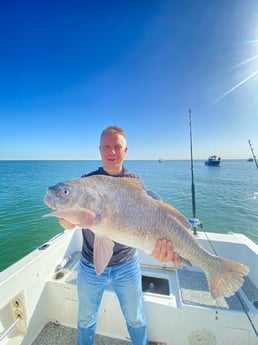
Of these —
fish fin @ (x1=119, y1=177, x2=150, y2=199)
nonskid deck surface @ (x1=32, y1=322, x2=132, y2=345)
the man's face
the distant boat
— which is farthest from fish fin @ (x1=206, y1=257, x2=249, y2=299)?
the distant boat

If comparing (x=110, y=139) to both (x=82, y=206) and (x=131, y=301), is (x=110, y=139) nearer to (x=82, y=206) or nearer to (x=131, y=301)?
(x=82, y=206)

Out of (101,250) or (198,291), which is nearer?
(101,250)

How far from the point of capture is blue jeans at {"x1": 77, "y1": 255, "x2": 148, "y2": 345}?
195 cm

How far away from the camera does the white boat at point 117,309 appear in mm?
2211

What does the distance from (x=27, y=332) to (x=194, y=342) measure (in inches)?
85.5

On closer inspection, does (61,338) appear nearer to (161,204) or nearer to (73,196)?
(73,196)

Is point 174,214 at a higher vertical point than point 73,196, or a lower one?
lower

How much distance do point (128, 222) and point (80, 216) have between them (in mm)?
413

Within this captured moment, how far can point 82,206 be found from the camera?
158cm

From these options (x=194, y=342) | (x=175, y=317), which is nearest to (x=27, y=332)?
(x=175, y=317)

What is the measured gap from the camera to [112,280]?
1.98 metres

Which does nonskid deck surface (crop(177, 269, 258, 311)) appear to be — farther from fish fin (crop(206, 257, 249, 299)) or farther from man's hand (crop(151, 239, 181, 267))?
man's hand (crop(151, 239, 181, 267))

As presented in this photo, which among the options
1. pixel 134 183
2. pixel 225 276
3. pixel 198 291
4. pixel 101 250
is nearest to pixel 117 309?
pixel 198 291

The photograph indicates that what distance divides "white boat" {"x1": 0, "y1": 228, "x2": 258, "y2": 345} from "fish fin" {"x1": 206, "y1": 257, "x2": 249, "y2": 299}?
803mm
